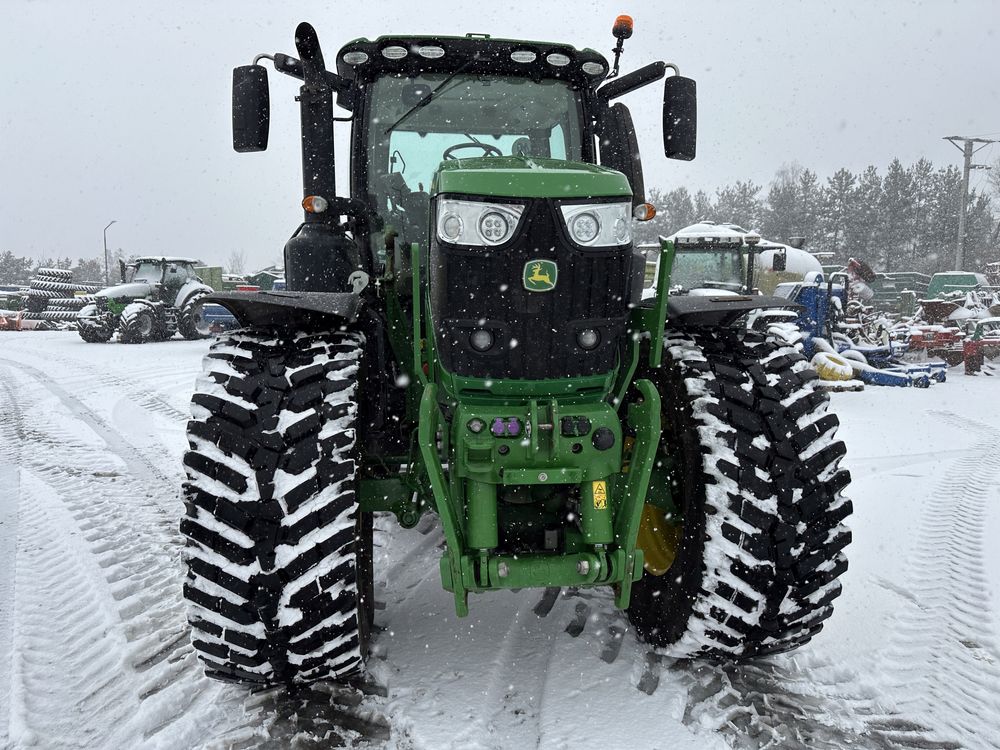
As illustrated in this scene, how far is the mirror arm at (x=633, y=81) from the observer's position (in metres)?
3.50

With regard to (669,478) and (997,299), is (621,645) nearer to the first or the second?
(669,478)

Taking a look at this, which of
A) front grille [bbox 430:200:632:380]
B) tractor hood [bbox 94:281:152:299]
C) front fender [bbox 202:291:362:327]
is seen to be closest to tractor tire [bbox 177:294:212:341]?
tractor hood [bbox 94:281:152:299]

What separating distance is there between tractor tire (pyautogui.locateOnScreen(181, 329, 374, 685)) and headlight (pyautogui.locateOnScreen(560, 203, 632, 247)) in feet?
3.17

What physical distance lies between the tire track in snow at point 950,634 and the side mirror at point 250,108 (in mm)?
A: 3455

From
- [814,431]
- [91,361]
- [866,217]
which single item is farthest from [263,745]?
[866,217]

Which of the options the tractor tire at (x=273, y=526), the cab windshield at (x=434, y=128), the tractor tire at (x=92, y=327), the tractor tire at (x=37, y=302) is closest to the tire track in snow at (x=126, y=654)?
the tractor tire at (x=273, y=526)

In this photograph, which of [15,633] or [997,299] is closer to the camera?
[15,633]

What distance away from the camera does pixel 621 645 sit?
3143 millimetres

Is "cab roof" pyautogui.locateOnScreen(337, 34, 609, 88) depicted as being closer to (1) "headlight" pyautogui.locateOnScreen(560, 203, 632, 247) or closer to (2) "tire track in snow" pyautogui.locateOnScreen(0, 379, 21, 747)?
(1) "headlight" pyautogui.locateOnScreen(560, 203, 632, 247)

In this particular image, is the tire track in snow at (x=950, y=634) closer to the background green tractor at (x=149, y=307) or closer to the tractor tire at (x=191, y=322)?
the background green tractor at (x=149, y=307)

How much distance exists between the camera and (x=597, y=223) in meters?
2.47

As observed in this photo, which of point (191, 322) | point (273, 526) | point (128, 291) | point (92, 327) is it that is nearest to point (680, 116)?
point (273, 526)

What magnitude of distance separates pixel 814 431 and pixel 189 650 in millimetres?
2671

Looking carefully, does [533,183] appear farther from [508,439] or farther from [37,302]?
[37,302]
